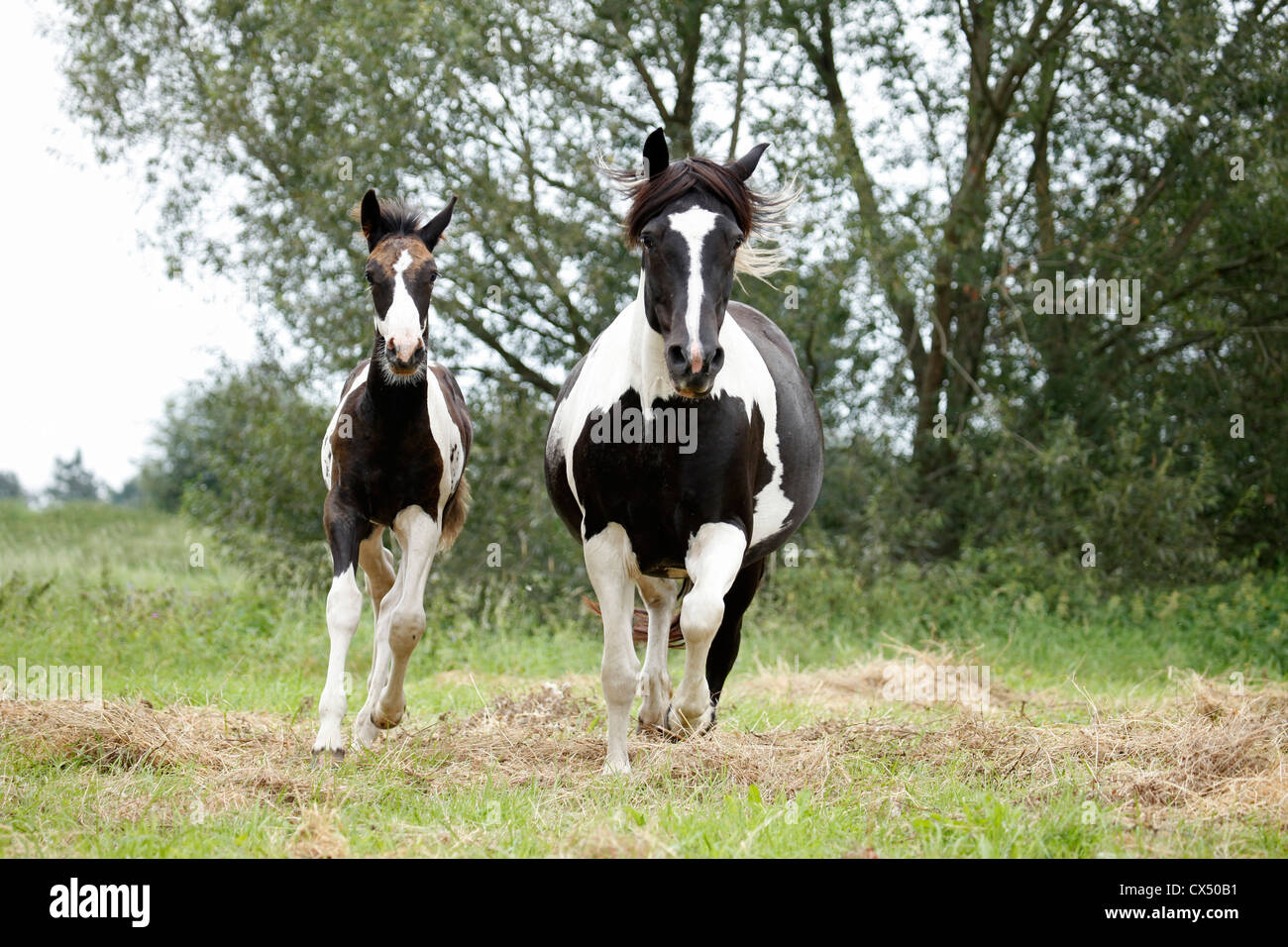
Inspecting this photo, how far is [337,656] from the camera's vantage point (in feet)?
16.0

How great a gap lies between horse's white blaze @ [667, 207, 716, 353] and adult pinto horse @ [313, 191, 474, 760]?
1.36m

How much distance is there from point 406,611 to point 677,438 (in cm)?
173

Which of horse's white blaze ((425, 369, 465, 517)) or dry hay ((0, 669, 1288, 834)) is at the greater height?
horse's white blaze ((425, 369, 465, 517))

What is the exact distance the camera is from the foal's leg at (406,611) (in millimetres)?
5332

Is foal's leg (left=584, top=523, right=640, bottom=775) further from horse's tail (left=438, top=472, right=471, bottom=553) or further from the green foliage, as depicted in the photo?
the green foliage

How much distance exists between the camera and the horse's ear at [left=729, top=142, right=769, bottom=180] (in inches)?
182

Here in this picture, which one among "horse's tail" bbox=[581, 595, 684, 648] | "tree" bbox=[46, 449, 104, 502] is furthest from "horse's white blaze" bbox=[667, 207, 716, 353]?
"tree" bbox=[46, 449, 104, 502]

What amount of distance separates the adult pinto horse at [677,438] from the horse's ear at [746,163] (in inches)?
0.5

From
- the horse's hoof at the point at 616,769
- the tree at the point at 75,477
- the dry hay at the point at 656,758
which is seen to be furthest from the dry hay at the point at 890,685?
the tree at the point at 75,477

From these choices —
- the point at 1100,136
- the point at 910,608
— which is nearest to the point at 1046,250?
the point at 1100,136

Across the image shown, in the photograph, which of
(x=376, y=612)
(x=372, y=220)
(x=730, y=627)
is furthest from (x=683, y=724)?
(x=372, y=220)

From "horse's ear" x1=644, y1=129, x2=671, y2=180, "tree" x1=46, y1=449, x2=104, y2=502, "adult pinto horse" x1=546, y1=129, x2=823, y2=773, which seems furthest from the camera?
"tree" x1=46, y1=449, x2=104, y2=502

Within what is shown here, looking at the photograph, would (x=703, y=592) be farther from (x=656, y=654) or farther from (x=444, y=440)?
(x=444, y=440)

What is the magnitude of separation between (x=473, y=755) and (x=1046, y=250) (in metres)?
9.88
